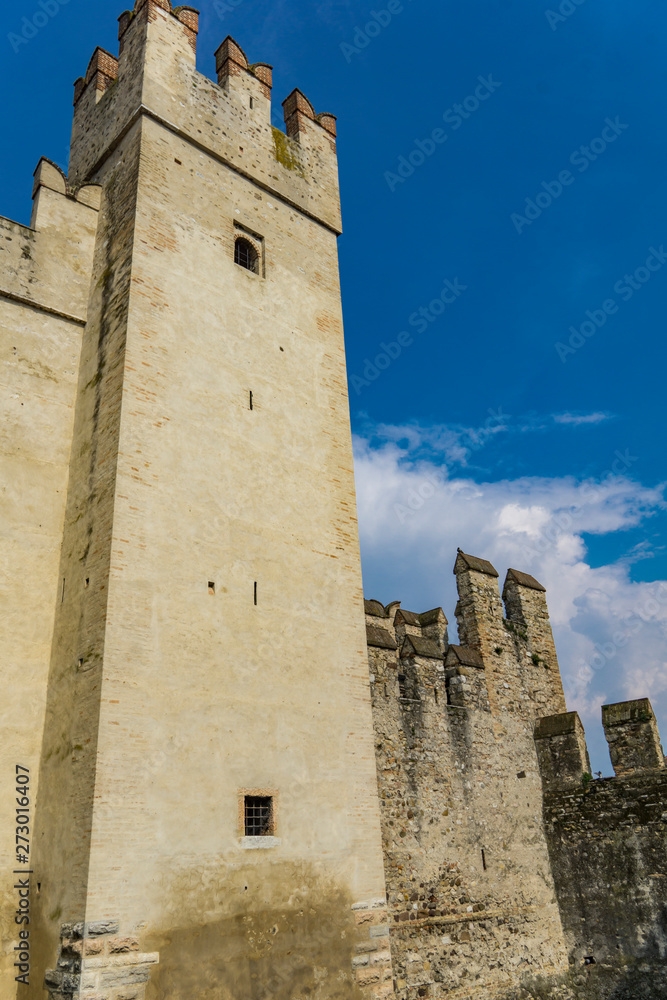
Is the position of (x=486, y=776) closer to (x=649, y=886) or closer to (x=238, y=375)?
(x=649, y=886)

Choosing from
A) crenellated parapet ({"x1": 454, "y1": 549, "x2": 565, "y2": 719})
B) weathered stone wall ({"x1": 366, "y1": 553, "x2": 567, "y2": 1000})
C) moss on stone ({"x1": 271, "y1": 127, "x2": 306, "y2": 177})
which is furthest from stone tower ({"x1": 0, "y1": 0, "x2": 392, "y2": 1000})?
crenellated parapet ({"x1": 454, "y1": 549, "x2": 565, "y2": 719})

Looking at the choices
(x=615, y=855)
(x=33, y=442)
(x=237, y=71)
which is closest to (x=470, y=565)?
(x=615, y=855)

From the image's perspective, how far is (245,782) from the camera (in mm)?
8250

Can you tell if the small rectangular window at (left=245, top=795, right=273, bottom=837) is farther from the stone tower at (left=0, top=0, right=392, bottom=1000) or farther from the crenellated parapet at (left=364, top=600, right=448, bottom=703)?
the crenellated parapet at (left=364, top=600, right=448, bottom=703)

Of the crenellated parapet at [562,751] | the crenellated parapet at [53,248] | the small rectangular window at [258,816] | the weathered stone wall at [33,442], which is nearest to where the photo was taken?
the weathered stone wall at [33,442]

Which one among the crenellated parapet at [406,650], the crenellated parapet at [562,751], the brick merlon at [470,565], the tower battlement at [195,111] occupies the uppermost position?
the tower battlement at [195,111]

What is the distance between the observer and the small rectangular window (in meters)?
8.24

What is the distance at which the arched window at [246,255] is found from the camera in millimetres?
11203

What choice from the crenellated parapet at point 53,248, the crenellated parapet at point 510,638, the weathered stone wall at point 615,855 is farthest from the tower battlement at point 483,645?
the crenellated parapet at point 53,248

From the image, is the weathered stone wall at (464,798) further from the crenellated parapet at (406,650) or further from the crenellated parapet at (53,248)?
the crenellated parapet at (53,248)

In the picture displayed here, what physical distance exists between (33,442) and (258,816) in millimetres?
5209

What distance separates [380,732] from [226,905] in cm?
357

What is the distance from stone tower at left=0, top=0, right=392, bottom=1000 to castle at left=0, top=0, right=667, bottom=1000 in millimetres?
36

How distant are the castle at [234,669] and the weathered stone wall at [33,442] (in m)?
0.03
